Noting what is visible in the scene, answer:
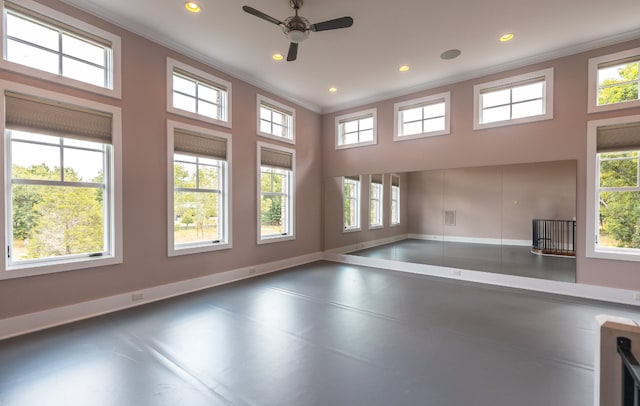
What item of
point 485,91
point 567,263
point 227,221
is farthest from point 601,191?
point 227,221

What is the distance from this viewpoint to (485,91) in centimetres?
507

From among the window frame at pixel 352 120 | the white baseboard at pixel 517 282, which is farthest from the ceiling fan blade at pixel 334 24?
→ the white baseboard at pixel 517 282

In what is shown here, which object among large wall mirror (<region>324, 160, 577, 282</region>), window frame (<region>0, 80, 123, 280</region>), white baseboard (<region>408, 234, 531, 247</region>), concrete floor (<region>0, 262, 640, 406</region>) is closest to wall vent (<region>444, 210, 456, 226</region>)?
large wall mirror (<region>324, 160, 577, 282</region>)

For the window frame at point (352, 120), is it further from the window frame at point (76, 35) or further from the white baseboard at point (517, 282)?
the window frame at point (76, 35)

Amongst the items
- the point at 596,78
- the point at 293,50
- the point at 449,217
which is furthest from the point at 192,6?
the point at 596,78

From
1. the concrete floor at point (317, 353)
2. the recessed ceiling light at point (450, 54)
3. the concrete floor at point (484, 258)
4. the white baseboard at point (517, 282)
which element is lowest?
the concrete floor at point (317, 353)

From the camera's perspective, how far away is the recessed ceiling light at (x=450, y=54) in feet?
14.3

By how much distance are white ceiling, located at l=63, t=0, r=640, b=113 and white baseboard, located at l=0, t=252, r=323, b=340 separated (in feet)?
11.6

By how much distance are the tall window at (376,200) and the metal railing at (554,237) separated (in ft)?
9.31

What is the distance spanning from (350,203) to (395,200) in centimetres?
117

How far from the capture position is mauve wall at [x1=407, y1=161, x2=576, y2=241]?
4.46m

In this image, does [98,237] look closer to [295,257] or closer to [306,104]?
[295,257]

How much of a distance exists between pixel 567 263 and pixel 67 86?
7.26m

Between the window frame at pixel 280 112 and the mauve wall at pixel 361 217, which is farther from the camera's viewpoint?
the mauve wall at pixel 361 217
